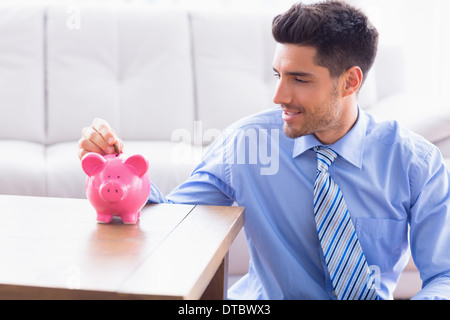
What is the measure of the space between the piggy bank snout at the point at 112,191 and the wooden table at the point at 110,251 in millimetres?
48

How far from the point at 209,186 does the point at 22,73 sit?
1327 millimetres

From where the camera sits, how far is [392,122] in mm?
1188

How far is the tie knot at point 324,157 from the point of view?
111cm

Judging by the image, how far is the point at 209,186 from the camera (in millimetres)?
1151

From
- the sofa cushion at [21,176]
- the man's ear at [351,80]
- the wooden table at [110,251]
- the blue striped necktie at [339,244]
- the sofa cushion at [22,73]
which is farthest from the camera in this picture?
the sofa cushion at [22,73]

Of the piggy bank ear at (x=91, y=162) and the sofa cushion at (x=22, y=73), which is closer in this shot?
the piggy bank ear at (x=91, y=162)

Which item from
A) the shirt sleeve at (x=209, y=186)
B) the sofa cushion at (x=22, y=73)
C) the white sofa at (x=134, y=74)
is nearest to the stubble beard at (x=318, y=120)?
the shirt sleeve at (x=209, y=186)

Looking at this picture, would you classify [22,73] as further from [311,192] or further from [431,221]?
[431,221]

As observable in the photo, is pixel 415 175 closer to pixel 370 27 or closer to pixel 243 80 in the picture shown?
pixel 370 27

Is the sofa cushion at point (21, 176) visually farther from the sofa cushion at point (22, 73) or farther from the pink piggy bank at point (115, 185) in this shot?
the pink piggy bank at point (115, 185)

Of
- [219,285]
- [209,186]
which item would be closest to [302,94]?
[209,186]

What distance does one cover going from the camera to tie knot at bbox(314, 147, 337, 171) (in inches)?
43.7

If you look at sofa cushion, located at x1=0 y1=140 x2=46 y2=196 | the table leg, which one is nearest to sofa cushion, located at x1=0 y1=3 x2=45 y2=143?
sofa cushion, located at x1=0 y1=140 x2=46 y2=196

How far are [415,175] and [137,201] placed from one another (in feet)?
1.96
